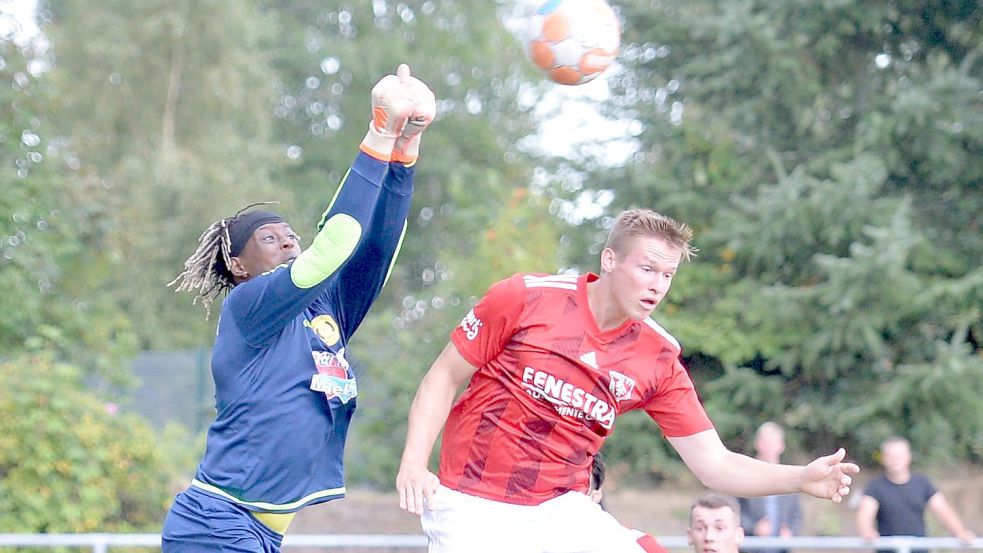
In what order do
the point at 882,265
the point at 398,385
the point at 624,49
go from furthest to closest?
1. the point at 398,385
2. the point at 624,49
3. the point at 882,265

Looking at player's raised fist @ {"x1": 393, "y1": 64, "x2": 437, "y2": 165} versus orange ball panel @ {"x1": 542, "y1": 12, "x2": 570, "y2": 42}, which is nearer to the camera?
player's raised fist @ {"x1": 393, "y1": 64, "x2": 437, "y2": 165}

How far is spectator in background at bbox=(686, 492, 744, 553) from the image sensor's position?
5.32 m

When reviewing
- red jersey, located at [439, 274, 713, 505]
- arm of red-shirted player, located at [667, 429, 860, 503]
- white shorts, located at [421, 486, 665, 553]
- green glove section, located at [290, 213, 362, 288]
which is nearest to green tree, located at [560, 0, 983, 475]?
arm of red-shirted player, located at [667, 429, 860, 503]

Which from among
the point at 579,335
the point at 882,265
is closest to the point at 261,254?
the point at 579,335

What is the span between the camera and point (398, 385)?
1239 centimetres

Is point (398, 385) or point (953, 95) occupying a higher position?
point (953, 95)

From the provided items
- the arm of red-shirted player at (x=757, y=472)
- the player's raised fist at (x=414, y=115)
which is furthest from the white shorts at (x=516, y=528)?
the player's raised fist at (x=414, y=115)

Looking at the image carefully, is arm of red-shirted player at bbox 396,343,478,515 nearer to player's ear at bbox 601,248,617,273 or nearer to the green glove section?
player's ear at bbox 601,248,617,273

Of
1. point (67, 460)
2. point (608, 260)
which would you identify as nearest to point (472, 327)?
point (608, 260)

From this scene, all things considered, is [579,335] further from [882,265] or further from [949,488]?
[949,488]

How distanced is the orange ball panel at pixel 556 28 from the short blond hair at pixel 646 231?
0.88 metres

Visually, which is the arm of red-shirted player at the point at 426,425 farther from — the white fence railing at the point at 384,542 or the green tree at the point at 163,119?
the green tree at the point at 163,119

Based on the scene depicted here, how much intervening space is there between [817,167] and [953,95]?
126 centimetres

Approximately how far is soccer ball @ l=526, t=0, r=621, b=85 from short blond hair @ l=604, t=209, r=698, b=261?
2.51 ft
